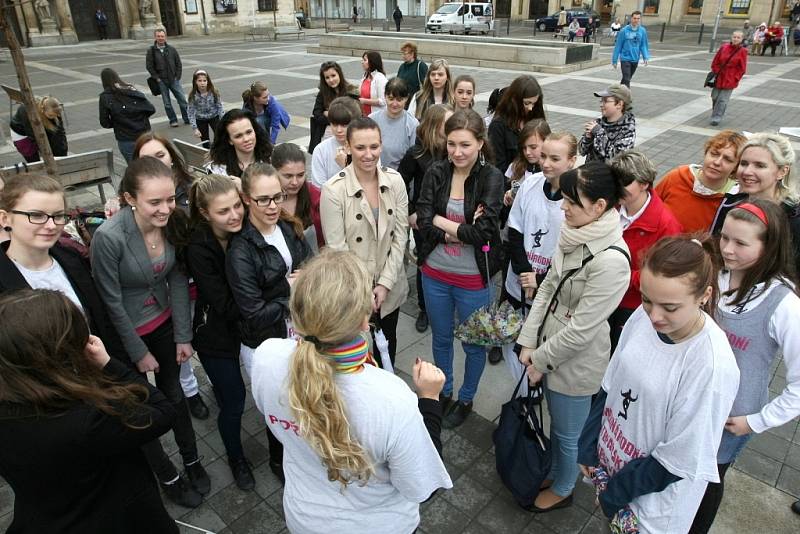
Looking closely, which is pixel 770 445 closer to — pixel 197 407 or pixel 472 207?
pixel 472 207

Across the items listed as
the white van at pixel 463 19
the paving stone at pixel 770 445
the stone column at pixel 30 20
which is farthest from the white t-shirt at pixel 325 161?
Result: the stone column at pixel 30 20

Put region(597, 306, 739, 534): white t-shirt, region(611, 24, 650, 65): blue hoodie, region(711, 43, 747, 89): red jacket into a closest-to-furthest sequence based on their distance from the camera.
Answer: region(597, 306, 739, 534): white t-shirt, region(711, 43, 747, 89): red jacket, region(611, 24, 650, 65): blue hoodie

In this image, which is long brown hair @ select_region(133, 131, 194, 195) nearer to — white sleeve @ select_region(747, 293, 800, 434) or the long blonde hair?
the long blonde hair

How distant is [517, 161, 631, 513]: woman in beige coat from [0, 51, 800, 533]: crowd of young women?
0.01m

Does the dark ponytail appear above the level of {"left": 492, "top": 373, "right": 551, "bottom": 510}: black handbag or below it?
above

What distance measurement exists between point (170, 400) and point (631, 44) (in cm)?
1411

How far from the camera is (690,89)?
14914 millimetres

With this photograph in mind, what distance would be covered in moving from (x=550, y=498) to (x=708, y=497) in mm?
852

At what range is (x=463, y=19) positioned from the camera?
30203mm

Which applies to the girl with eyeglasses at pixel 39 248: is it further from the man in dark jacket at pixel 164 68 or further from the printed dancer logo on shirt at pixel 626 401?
the man in dark jacket at pixel 164 68

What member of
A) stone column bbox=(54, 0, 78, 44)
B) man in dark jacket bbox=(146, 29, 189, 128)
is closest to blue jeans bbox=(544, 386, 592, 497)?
man in dark jacket bbox=(146, 29, 189, 128)

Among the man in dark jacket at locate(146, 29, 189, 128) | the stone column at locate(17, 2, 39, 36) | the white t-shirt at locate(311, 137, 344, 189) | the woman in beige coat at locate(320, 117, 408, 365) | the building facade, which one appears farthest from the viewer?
the building facade

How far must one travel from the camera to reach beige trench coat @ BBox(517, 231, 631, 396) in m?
2.39

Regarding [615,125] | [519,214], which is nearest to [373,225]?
[519,214]
